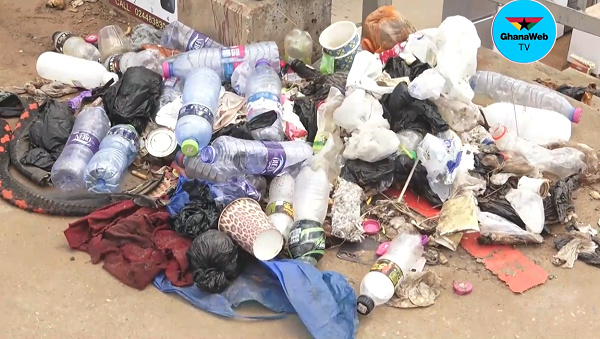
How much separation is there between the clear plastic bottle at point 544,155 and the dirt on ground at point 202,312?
48 centimetres

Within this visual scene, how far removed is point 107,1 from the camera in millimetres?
5551

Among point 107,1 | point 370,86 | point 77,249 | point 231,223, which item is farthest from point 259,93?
point 107,1

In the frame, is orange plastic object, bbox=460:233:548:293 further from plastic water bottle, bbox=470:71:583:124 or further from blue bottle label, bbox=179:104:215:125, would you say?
blue bottle label, bbox=179:104:215:125

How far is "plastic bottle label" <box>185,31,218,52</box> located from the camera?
14.7ft

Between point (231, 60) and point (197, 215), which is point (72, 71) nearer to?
point (231, 60)

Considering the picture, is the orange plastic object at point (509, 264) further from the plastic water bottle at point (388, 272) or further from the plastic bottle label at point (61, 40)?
the plastic bottle label at point (61, 40)

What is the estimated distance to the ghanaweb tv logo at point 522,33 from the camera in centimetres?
378

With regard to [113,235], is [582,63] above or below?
below

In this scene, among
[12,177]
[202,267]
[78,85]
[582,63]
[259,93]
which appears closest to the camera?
[202,267]

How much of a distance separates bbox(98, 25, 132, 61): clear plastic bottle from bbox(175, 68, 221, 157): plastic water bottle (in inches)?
35.0

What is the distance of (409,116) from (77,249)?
5.86ft

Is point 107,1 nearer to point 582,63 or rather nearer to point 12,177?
point 12,177

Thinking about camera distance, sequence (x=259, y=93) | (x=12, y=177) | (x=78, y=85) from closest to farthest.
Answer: (x=12, y=177) → (x=259, y=93) → (x=78, y=85)

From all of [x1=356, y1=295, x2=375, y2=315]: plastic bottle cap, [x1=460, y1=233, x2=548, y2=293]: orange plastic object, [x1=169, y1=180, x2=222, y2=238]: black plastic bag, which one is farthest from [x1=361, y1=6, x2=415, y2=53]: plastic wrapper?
[x1=356, y1=295, x2=375, y2=315]: plastic bottle cap
